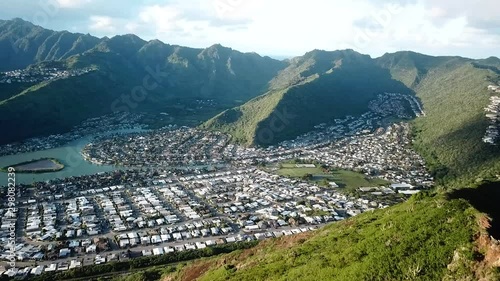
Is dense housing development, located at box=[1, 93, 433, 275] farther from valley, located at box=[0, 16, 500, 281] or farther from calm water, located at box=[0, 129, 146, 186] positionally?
calm water, located at box=[0, 129, 146, 186]

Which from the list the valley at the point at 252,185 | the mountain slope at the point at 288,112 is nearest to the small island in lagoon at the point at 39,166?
the valley at the point at 252,185

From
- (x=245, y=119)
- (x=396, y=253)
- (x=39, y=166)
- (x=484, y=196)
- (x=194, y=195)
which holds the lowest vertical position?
(x=39, y=166)

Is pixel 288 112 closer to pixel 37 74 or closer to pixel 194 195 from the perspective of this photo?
pixel 194 195

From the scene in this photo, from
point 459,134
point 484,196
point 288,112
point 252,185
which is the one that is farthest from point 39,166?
point 459,134

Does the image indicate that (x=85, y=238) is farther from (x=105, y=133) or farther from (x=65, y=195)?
(x=105, y=133)

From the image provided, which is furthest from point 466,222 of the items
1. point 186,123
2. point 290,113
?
point 186,123
